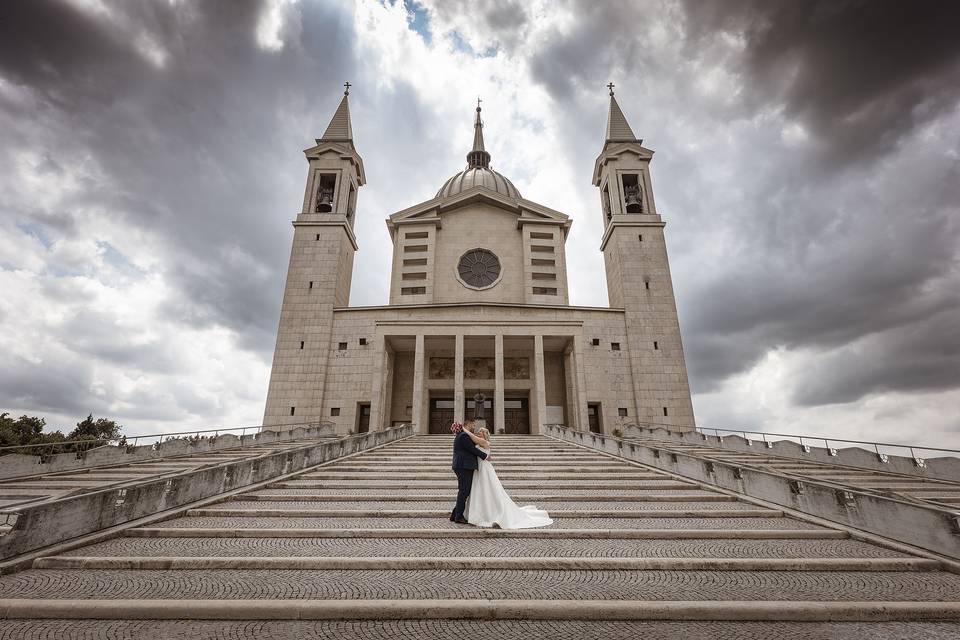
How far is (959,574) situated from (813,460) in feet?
39.6

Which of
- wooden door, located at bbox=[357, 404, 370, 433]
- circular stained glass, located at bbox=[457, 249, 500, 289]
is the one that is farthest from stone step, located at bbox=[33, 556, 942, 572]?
circular stained glass, located at bbox=[457, 249, 500, 289]

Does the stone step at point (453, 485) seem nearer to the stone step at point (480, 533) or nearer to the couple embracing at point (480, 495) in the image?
the couple embracing at point (480, 495)

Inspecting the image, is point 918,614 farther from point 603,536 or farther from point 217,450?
point 217,450

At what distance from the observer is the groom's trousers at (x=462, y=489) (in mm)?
5777

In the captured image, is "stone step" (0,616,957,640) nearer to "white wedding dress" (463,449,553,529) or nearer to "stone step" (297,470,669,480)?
"white wedding dress" (463,449,553,529)

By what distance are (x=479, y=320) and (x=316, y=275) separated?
40.7 ft

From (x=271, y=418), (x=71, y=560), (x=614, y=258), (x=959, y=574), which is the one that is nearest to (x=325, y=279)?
(x=271, y=418)

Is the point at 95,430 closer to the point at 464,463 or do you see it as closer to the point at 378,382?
the point at 378,382

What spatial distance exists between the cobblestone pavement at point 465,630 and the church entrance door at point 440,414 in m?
24.8

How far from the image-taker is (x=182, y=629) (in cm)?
299

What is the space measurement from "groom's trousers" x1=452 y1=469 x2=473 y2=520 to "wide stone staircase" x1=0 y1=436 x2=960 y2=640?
0.28 metres

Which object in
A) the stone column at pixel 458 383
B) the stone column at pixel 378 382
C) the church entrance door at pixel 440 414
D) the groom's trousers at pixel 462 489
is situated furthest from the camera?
the church entrance door at pixel 440 414

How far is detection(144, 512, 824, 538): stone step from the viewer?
17.8ft

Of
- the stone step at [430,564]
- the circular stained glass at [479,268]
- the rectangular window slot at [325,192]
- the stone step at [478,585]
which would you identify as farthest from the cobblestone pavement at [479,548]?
the rectangular window slot at [325,192]
